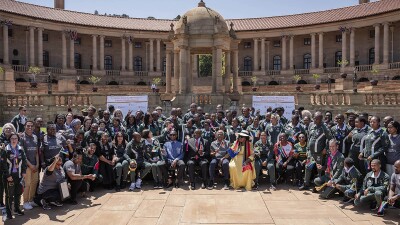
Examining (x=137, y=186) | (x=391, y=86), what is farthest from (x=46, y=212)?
(x=391, y=86)

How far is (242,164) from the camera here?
1191 cm

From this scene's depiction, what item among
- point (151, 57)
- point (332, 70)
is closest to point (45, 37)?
point (151, 57)

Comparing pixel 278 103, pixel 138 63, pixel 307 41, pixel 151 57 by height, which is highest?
pixel 307 41

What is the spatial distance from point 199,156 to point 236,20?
2559 inches

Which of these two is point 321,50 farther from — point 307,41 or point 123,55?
point 123,55

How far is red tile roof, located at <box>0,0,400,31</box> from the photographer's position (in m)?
59.8

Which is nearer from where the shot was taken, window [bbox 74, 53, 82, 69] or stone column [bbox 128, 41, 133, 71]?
window [bbox 74, 53, 82, 69]

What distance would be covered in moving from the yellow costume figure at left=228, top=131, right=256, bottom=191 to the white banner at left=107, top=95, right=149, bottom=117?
10.3 meters

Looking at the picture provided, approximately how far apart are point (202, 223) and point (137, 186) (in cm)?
392

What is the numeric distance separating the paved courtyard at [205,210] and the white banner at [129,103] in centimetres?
1031

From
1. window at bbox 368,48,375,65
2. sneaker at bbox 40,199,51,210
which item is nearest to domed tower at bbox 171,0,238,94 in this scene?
sneaker at bbox 40,199,51,210

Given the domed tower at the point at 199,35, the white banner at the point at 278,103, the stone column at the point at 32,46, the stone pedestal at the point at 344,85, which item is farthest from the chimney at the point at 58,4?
the white banner at the point at 278,103

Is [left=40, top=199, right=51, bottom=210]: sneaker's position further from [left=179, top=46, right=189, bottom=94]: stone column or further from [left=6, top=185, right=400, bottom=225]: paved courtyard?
[left=179, top=46, right=189, bottom=94]: stone column

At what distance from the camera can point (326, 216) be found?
8.97m
